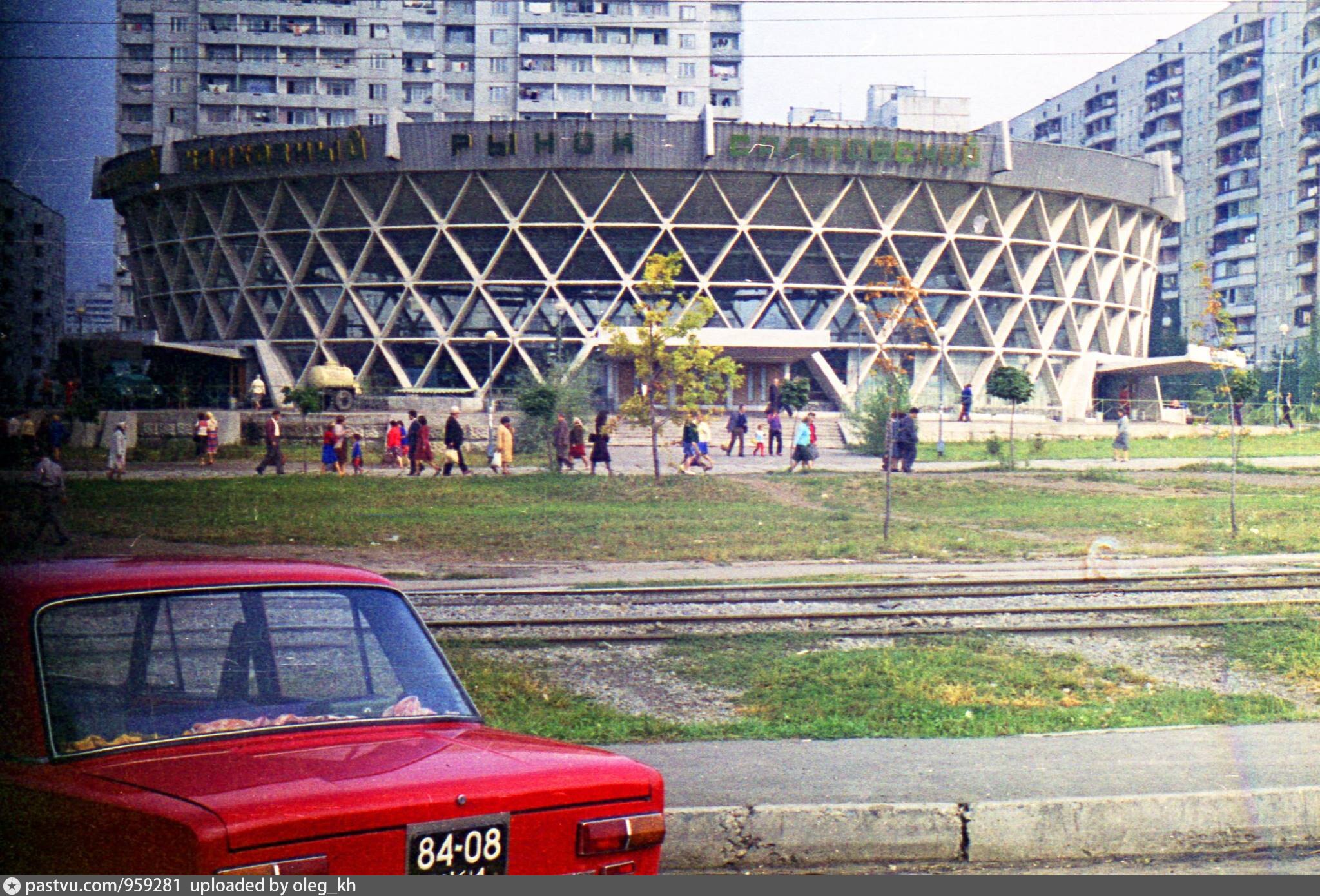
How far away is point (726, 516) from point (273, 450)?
619cm

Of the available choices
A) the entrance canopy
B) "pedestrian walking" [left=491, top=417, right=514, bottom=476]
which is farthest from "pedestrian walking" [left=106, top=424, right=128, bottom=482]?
the entrance canopy

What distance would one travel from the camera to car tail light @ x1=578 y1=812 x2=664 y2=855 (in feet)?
11.9

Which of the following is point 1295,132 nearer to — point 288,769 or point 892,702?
point 892,702

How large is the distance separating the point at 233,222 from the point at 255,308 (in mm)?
4201

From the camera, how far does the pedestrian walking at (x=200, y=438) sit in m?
15.3

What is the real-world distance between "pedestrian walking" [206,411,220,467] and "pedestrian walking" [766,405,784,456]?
1015 cm

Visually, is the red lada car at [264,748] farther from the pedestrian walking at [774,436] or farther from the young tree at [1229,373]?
the pedestrian walking at [774,436]

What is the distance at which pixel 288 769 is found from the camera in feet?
11.5

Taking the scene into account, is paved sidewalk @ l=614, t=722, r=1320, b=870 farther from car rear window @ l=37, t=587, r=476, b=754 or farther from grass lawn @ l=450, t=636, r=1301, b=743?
car rear window @ l=37, t=587, r=476, b=754

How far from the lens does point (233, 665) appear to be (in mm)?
4168

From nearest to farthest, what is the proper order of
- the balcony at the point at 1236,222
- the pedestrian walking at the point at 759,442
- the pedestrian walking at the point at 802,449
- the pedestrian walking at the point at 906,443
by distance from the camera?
the balcony at the point at 1236,222
the pedestrian walking at the point at 802,449
the pedestrian walking at the point at 906,443
the pedestrian walking at the point at 759,442

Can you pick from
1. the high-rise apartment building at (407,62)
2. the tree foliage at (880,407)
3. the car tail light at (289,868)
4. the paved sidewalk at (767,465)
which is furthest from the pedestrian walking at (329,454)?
the car tail light at (289,868)

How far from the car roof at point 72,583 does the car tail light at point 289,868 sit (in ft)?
3.34

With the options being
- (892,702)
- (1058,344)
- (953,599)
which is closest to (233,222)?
(1058,344)
